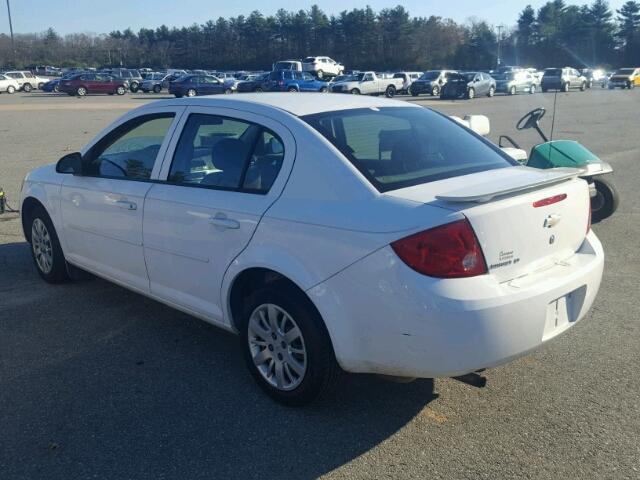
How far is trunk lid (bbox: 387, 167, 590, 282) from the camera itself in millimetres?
3061

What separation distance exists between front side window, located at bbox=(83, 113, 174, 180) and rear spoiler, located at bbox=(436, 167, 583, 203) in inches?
86.1

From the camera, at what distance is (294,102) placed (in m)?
4.07

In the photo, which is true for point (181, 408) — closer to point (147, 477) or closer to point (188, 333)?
point (147, 477)

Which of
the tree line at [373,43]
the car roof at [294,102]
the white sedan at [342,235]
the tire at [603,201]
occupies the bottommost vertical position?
the tire at [603,201]

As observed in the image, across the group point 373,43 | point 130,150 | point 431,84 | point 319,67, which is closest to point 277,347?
point 130,150

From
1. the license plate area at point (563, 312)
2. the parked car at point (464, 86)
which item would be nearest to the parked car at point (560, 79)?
the parked car at point (464, 86)

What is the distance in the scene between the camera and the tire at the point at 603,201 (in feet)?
25.5

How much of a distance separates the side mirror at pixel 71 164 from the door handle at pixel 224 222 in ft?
5.59

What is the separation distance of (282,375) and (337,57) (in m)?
114

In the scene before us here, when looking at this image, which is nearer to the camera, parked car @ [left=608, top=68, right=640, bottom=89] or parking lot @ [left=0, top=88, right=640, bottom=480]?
parking lot @ [left=0, top=88, right=640, bottom=480]

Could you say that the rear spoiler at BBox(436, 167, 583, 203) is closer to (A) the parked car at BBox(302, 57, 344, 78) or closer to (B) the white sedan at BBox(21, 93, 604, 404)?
(B) the white sedan at BBox(21, 93, 604, 404)

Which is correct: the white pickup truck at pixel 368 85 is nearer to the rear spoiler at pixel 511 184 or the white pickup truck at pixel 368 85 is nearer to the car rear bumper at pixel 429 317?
the rear spoiler at pixel 511 184

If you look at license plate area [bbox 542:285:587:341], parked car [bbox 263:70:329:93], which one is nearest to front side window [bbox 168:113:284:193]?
license plate area [bbox 542:285:587:341]

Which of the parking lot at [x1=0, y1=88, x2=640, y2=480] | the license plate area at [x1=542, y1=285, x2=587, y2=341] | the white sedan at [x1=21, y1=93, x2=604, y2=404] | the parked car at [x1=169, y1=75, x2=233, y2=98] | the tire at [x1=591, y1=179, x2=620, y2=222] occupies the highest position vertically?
the parked car at [x1=169, y1=75, x2=233, y2=98]
